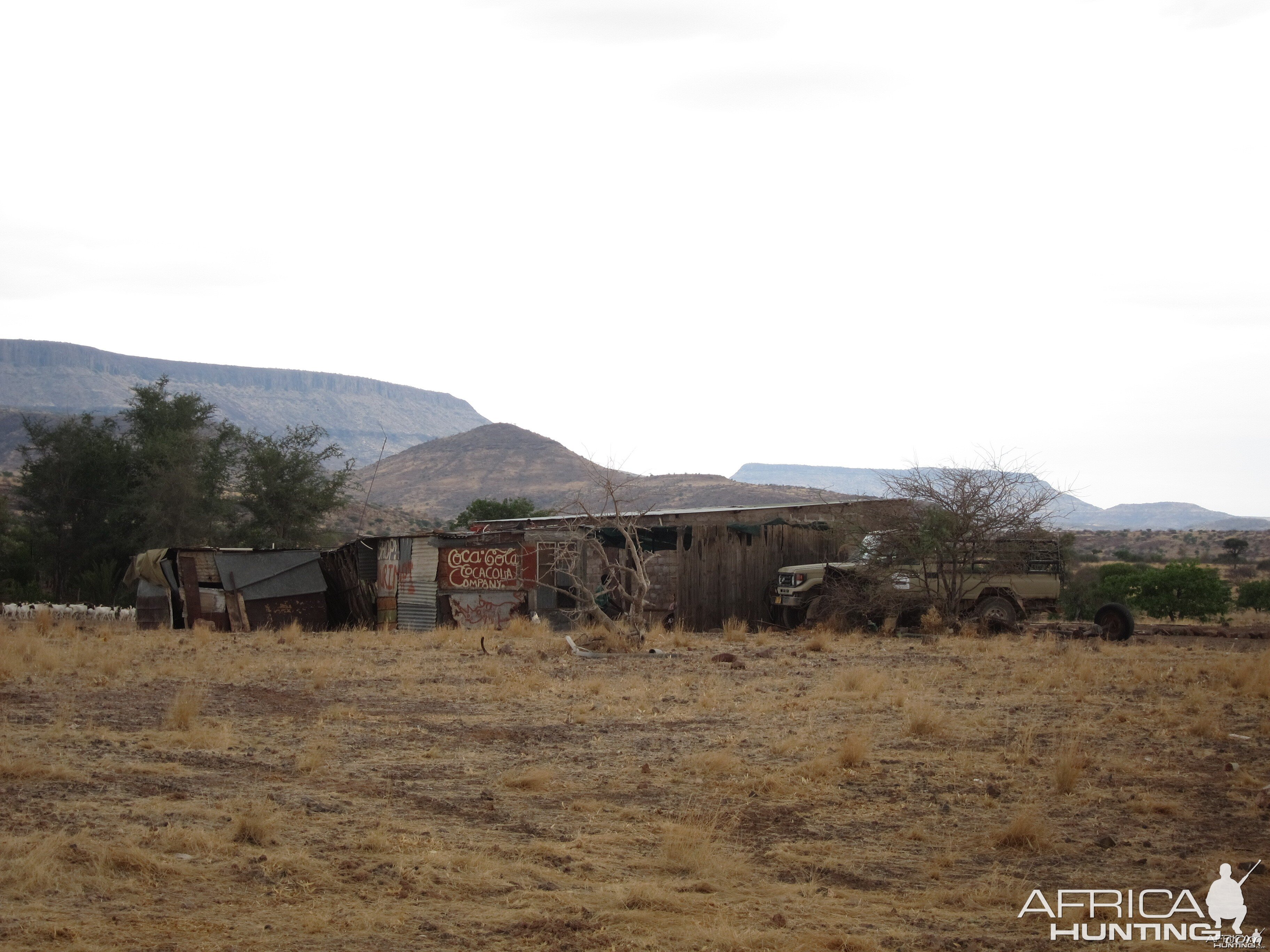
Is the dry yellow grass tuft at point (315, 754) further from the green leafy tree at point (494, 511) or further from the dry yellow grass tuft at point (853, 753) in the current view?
the green leafy tree at point (494, 511)

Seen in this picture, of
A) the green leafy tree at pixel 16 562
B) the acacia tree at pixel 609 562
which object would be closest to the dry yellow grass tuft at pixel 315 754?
the acacia tree at pixel 609 562

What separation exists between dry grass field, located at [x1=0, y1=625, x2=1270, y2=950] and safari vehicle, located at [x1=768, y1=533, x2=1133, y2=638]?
22.5ft

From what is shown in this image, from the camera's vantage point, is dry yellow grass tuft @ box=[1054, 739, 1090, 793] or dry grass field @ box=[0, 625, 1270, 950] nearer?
dry grass field @ box=[0, 625, 1270, 950]

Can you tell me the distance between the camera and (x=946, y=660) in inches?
647

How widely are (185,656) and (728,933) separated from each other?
14.0 metres

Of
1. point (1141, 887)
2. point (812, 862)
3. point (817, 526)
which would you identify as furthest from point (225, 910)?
point (817, 526)

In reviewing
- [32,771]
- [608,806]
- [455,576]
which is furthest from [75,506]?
[608,806]

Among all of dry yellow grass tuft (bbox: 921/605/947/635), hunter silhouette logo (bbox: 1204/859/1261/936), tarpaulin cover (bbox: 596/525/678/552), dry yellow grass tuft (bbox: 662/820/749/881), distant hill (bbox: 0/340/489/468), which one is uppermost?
distant hill (bbox: 0/340/489/468)

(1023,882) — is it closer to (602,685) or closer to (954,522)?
(602,685)

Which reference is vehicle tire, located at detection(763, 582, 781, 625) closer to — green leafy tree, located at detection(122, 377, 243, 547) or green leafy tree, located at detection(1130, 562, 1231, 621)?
green leafy tree, located at detection(1130, 562, 1231, 621)

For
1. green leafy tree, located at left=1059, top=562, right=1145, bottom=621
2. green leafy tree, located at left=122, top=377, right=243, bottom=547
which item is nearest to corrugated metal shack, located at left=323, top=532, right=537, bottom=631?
green leafy tree, located at left=122, top=377, right=243, bottom=547

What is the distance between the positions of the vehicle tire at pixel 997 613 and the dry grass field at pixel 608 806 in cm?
671

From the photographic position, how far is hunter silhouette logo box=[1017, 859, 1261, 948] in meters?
5.16

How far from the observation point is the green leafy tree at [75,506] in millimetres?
38625
